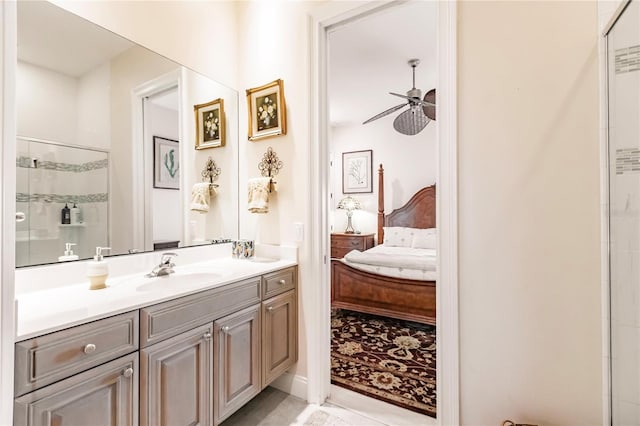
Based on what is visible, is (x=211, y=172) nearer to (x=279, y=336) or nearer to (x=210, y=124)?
(x=210, y=124)

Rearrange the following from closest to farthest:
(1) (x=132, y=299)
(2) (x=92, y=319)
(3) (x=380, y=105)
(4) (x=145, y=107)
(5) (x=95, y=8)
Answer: (2) (x=92, y=319) < (1) (x=132, y=299) < (5) (x=95, y=8) < (4) (x=145, y=107) < (3) (x=380, y=105)

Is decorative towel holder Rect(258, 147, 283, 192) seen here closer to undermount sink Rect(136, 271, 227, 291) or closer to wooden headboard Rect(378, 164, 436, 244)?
undermount sink Rect(136, 271, 227, 291)

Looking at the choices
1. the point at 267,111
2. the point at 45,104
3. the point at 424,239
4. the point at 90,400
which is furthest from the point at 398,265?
the point at 45,104

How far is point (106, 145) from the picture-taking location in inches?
64.3

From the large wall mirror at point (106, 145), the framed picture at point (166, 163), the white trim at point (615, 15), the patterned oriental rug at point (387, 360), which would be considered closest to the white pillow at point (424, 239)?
the patterned oriental rug at point (387, 360)

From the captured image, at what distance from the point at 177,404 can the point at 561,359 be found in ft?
5.67

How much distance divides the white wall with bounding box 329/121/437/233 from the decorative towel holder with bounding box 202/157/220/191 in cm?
378

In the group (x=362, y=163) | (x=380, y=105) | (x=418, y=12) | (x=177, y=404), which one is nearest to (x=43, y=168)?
(x=177, y=404)

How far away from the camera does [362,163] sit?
5836 millimetres

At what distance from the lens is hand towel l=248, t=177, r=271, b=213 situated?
7.00 ft

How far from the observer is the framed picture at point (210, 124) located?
215 centimetres

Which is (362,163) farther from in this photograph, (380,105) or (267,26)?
(267,26)

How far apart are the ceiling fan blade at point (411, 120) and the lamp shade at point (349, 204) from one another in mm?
2267

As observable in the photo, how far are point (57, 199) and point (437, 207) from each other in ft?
6.16
